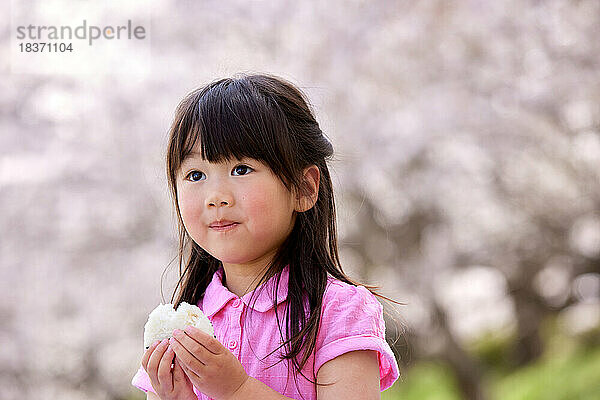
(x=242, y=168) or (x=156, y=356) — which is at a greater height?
(x=242, y=168)

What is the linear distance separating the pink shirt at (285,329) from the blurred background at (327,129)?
1.79m

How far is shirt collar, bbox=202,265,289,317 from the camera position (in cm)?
88

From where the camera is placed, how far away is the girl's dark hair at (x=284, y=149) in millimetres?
852

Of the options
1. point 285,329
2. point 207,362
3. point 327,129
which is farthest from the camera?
point 327,129

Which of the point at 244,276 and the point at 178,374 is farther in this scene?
the point at 244,276

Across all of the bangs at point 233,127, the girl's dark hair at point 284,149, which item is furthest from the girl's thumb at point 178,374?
the bangs at point 233,127

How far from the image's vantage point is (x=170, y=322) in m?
0.79

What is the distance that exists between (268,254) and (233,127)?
154 millimetres

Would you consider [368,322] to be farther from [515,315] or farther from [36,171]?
[515,315]

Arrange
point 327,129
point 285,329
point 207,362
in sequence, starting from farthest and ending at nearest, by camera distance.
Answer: point 327,129, point 285,329, point 207,362

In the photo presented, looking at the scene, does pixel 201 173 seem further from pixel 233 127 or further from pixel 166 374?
pixel 166 374

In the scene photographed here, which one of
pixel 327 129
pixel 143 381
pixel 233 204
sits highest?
pixel 233 204

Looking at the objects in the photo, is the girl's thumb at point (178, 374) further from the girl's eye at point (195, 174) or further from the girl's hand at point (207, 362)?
the girl's eye at point (195, 174)

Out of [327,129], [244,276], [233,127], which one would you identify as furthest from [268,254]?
[327,129]
